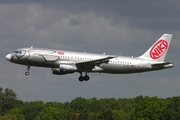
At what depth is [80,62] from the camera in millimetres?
129125

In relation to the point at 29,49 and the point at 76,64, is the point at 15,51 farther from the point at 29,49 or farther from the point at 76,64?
the point at 76,64

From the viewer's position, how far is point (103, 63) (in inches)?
5172

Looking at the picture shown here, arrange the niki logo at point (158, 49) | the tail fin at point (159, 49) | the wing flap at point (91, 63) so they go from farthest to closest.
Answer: the niki logo at point (158, 49) → the tail fin at point (159, 49) → the wing flap at point (91, 63)

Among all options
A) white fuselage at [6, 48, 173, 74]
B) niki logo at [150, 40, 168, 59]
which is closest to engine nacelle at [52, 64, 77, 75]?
white fuselage at [6, 48, 173, 74]

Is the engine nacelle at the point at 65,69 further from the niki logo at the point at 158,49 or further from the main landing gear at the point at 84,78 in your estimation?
the niki logo at the point at 158,49

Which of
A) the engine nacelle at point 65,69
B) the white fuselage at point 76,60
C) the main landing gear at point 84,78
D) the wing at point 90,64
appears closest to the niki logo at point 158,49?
the white fuselage at point 76,60

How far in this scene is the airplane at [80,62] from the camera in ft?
418

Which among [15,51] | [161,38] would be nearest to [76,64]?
[15,51]

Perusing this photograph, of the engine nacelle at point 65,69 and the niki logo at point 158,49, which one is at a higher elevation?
the niki logo at point 158,49

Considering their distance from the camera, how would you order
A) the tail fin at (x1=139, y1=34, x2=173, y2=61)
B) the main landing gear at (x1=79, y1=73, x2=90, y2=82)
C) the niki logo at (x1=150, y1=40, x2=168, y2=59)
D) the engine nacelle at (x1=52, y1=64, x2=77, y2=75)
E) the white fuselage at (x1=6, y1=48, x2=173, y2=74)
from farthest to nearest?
1. the niki logo at (x1=150, y1=40, x2=168, y2=59)
2. the tail fin at (x1=139, y1=34, x2=173, y2=61)
3. the main landing gear at (x1=79, y1=73, x2=90, y2=82)
4. the engine nacelle at (x1=52, y1=64, x2=77, y2=75)
5. the white fuselage at (x1=6, y1=48, x2=173, y2=74)

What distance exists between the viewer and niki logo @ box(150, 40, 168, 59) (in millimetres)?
139750

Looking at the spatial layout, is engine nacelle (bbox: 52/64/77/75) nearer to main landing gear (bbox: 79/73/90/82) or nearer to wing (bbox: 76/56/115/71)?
wing (bbox: 76/56/115/71)

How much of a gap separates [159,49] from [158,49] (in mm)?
232

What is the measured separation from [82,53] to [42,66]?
7.40m
